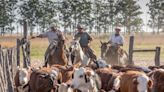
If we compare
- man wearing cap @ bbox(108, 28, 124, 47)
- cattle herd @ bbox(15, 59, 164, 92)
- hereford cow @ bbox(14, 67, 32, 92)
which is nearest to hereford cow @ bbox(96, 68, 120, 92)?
cattle herd @ bbox(15, 59, 164, 92)

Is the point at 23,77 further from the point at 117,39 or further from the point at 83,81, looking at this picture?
the point at 117,39

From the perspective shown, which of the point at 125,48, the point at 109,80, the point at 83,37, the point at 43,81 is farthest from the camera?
the point at 125,48

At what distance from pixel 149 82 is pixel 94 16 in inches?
3287

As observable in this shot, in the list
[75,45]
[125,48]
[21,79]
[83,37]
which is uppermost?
[83,37]

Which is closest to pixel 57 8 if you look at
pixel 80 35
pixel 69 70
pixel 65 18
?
pixel 65 18

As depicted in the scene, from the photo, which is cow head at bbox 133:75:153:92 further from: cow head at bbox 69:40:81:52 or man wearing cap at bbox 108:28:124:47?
man wearing cap at bbox 108:28:124:47

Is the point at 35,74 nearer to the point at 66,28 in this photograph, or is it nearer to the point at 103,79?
the point at 103,79

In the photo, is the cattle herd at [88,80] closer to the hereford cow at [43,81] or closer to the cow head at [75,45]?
the hereford cow at [43,81]

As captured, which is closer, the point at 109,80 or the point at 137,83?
the point at 137,83

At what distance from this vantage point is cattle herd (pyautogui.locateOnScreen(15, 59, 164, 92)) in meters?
10.4

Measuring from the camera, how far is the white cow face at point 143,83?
10.4 metres

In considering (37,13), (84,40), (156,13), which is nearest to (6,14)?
(37,13)

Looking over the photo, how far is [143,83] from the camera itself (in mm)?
10414

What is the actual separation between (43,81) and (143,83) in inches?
108
